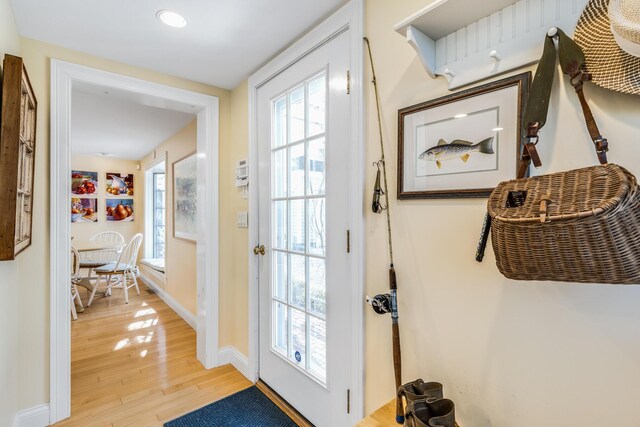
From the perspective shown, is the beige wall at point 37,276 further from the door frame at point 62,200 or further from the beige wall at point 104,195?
the beige wall at point 104,195

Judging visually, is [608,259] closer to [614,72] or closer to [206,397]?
[614,72]

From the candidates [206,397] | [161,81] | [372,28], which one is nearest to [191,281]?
[206,397]

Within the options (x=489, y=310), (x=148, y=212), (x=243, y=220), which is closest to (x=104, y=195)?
(x=148, y=212)

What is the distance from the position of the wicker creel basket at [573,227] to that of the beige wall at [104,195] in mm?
6103

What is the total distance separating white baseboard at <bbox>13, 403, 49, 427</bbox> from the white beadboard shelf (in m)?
2.66

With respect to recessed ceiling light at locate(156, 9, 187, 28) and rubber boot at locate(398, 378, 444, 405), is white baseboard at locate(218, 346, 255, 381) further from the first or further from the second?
recessed ceiling light at locate(156, 9, 187, 28)

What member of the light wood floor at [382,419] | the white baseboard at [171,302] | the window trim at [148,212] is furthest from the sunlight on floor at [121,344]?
the window trim at [148,212]

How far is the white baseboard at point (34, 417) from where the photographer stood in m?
1.71

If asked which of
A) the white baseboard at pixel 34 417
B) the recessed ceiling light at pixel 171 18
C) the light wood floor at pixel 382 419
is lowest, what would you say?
the white baseboard at pixel 34 417

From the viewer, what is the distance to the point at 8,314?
1537 millimetres

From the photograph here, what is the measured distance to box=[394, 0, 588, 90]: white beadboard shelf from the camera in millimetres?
855

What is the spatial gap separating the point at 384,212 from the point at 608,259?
0.78 metres

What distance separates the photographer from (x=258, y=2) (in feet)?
4.80

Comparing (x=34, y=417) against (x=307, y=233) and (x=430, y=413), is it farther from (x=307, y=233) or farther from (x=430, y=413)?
(x=430, y=413)
